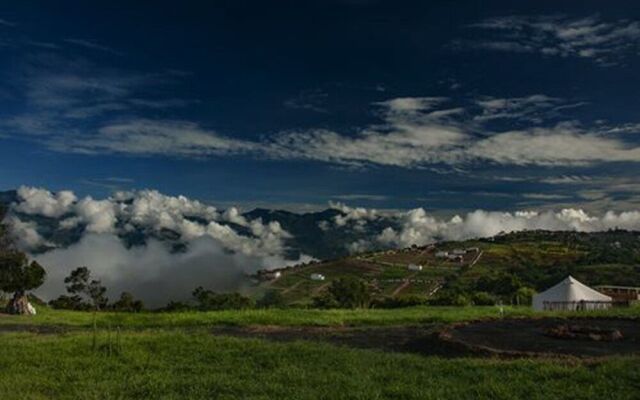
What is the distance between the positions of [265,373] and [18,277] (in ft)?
123

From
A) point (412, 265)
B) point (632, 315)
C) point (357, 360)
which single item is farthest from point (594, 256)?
point (357, 360)

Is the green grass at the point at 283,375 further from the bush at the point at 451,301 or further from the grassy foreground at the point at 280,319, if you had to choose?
the bush at the point at 451,301

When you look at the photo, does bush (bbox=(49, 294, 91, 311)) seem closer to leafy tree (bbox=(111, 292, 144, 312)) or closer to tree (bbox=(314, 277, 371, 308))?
leafy tree (bbox=(111, 292, 144, 312))

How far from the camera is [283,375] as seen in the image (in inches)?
653

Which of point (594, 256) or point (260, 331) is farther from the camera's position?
point (594, 256)

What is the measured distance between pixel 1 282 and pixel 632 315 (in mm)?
43876

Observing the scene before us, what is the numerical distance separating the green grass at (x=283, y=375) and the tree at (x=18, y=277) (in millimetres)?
26216

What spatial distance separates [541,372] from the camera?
53.4ft

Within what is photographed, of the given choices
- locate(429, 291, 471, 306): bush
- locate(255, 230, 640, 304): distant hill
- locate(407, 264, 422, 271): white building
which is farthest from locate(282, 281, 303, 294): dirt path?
locate(429, 291, 471, 306): bush

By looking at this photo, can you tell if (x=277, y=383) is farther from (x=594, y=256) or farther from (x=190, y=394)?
(x=594, y=256)

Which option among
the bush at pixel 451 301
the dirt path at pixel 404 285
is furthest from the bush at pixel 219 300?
the dirt path at pixel 404 285

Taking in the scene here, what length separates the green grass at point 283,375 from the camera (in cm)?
1442

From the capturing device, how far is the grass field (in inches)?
570

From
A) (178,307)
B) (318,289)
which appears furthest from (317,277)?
(178,307)
